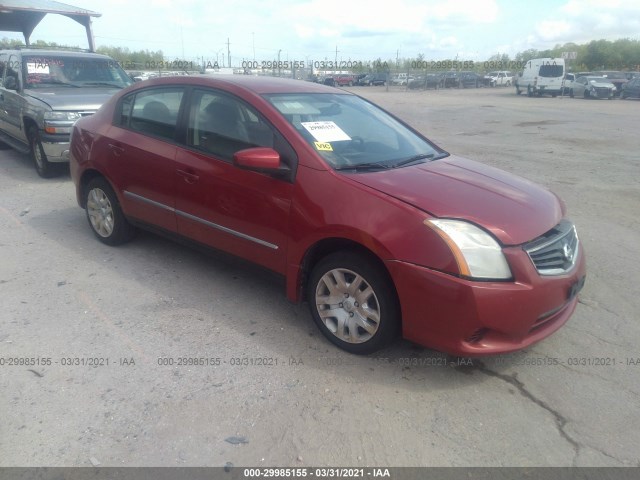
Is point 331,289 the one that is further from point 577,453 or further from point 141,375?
point 577,453

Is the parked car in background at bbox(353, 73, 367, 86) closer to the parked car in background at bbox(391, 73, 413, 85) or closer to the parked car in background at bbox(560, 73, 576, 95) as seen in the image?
the parked car in background at bbox(391, 73, 413, 85)

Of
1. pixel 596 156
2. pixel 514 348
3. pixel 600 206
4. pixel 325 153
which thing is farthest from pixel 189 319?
pixel 596 156

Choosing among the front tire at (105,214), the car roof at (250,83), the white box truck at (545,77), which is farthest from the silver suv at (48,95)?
the white box truck at (545,77)

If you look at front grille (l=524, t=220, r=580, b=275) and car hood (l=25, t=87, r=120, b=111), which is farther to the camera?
car hood (l=25, t=87, r=120, b=111)

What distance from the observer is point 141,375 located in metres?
3.20

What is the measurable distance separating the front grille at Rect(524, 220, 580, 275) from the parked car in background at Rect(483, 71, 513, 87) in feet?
170

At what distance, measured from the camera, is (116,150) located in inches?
190

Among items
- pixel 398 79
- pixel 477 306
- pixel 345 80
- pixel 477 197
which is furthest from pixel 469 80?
pixel 477 306

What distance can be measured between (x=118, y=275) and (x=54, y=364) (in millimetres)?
1428

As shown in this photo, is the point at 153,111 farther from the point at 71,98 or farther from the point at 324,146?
the point at 71,98

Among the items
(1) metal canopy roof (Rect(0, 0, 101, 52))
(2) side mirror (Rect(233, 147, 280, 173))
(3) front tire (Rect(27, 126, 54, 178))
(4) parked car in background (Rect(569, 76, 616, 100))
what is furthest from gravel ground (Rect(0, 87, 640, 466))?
(4) parked car in background (Rect(569, 76, 616, 100))

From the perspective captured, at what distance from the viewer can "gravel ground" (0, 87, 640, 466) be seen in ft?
8.64

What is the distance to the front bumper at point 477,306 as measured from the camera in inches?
113

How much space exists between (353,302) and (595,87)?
3446 cm
